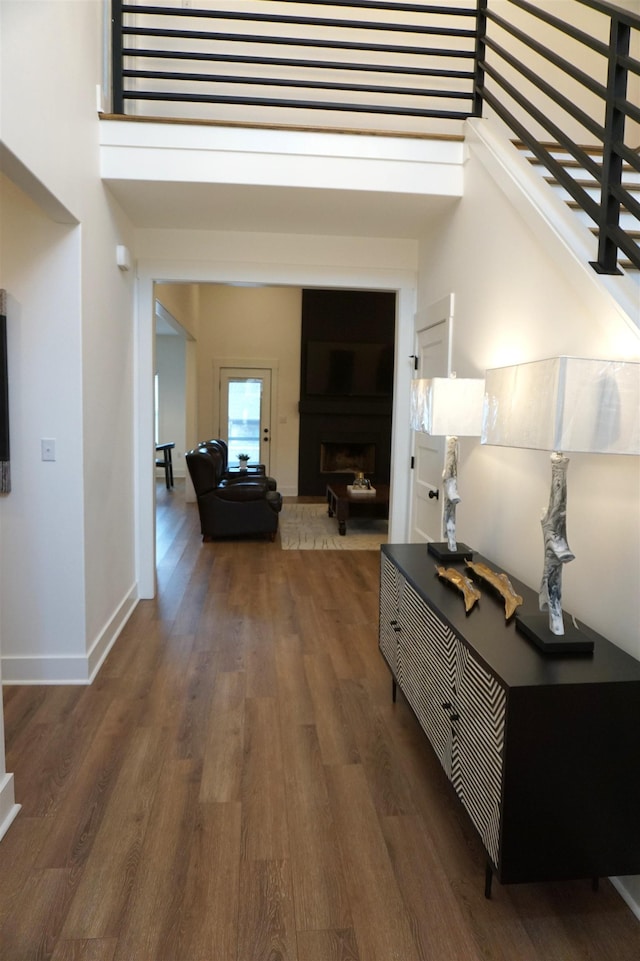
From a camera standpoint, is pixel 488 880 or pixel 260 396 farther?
pixel 260 396

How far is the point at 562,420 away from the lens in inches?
61.4

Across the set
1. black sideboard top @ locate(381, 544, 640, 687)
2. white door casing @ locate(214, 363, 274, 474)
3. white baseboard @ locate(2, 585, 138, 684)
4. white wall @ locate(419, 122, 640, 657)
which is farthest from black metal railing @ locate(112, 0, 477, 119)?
white door casing @ locate(214, 363, 274, 474)

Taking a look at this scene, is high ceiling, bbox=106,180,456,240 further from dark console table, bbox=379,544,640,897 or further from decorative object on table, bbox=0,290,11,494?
dark console table, bbox=379,544,640,897

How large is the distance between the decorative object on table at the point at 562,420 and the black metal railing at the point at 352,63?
1611 mm

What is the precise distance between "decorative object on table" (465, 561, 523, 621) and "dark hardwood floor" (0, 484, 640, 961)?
2.58ft

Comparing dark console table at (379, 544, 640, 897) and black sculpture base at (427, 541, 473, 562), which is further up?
black sculpture base at (427, 541, 473, 562)

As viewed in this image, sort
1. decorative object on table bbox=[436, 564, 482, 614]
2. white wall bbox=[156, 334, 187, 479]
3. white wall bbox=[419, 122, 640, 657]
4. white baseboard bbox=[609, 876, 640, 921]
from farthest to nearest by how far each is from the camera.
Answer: white wall bbox=[156, 334, 187, 479], decorative object on table bbox=[436, 564, 482, 614], white wall bbox=[419, 122, 640, 657], white baseboard bbox=[609, 876, 640, 921]

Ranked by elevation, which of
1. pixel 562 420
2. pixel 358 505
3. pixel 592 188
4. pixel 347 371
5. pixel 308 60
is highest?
pixel 308 60

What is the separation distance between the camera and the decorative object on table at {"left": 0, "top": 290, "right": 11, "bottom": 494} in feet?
9.32

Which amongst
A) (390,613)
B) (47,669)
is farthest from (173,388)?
(390,613)

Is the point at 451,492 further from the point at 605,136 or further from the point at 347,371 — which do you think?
the point at 347,371

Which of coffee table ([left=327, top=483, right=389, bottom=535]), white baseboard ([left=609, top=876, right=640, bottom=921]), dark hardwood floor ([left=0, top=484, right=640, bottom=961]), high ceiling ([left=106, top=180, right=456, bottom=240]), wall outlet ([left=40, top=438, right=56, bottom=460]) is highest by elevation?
high ceiling ([left=106, top=180, right=456, bottom=240])

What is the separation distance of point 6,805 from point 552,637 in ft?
6.26

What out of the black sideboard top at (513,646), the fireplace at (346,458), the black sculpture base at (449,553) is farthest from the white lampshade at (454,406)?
the fireplace at (346,458)
